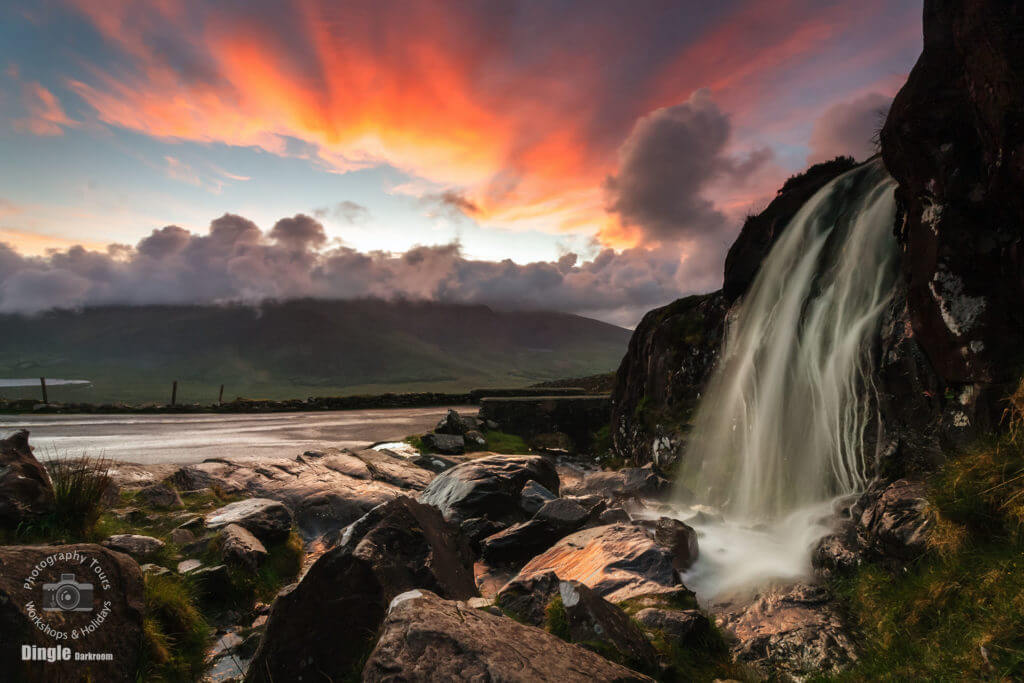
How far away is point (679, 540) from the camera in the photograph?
863 centimetres

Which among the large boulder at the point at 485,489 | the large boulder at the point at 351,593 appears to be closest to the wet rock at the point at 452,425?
the large boulder at the point at 485,489

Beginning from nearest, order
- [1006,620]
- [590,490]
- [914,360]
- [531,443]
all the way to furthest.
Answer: [1006,620] < [914,360] < [590,490] < [531,443]

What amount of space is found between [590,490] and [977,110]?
456 inches

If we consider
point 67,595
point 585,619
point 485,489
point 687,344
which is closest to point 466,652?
point 585,619

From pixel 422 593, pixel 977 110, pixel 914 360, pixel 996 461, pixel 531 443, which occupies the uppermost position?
pixel 977 110

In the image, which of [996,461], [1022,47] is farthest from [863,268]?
[996,461]

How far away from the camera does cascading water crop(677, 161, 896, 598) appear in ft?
Result: 30.2

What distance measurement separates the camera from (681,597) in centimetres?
606

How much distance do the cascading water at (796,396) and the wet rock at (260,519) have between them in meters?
Answer: 6.85

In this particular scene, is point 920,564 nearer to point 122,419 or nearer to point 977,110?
point 977,110

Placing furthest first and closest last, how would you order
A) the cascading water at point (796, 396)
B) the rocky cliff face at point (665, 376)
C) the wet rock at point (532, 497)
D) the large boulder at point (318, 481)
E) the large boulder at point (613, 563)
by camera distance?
the rocky cliff face at point (665, 376)
the wet rock at point (532, 497)
the large boulder at point (318, 481)
the cascading water at point (796, 396)
the large boulder at point (613, 563)

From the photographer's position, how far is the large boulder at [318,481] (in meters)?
9.60

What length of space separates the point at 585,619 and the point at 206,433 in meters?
23.0

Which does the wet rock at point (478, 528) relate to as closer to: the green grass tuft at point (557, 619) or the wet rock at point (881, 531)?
the green grass tuft at point (557, 619)
